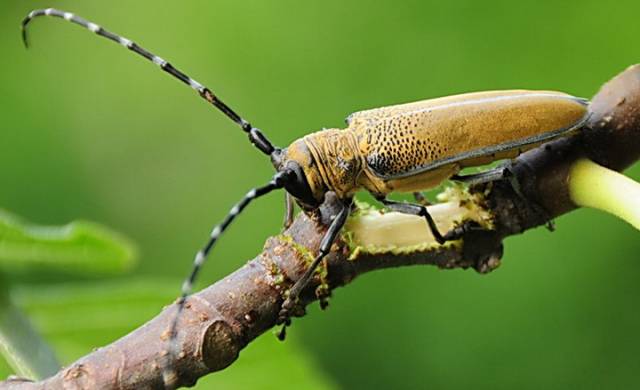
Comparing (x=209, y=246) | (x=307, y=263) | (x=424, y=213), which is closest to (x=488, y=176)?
(x=424, y=213)

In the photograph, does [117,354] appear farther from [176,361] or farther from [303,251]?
[303,251]

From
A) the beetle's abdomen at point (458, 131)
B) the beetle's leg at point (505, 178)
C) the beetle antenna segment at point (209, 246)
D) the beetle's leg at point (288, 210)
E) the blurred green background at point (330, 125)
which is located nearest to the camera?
the beetle antenna segment at point (209, 246)

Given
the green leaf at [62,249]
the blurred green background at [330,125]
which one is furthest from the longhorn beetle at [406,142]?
the blurred green background at [330,125]

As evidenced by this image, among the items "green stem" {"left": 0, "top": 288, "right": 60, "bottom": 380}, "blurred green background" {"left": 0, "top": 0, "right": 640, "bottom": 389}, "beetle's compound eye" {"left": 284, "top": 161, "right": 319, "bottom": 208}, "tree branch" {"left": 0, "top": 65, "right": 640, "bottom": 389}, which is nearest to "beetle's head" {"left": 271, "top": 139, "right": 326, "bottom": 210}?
"beetle's compound eye" {"left": 284, "top": 161, "right": 319, "bottom": 208}

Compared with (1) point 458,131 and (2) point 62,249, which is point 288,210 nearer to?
(1) point 458,131

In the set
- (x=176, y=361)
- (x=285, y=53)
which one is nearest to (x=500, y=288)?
(x=285, y=53)

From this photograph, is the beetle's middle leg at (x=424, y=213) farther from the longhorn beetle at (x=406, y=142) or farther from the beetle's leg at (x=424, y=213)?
the longhorn beetle at (x=406, y=142)

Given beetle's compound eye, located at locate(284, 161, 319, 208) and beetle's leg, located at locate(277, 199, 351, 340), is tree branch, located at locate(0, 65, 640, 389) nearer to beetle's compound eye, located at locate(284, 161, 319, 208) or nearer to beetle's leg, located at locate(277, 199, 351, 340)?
beetle's leg, located at locate(277, 199, 351, 340)
